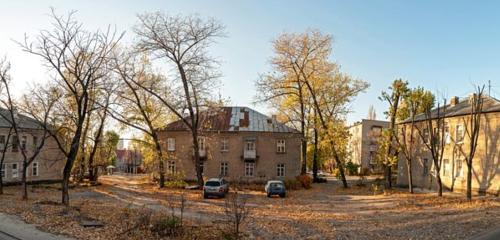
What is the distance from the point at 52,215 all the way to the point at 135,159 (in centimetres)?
7532

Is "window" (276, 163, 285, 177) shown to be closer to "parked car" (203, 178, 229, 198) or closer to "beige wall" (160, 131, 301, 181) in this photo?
"beige wall" (160, 131, 301, 181)

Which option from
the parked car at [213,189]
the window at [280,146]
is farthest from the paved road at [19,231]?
the window at [280,146]

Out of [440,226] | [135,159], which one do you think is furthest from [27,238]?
[135,159]

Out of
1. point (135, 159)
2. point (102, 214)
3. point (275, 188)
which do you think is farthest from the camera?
point (135, 159)

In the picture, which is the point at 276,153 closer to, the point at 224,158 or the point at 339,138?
the point at 224,158

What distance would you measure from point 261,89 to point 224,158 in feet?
32.0

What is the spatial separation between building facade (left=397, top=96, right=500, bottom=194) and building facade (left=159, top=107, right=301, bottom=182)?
13.5 meters

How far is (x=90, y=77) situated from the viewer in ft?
64.2

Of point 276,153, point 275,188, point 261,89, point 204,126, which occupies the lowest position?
point 275,188

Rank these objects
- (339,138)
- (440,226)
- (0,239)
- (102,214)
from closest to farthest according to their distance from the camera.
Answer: (0,239) → (440,226) → (102,214) → (339,138)

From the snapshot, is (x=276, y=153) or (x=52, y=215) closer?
(x=52, y=215)

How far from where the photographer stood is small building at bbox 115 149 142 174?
88312mm

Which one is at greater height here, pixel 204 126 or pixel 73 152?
pixel 204 126

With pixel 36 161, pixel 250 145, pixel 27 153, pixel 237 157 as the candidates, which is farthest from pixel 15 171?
pixel 250 145
